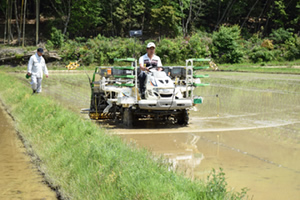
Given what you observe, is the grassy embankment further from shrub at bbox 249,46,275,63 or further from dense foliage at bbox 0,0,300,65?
dense foliage at bbox 0,0,300,65

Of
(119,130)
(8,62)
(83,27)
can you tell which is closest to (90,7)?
(83,27)

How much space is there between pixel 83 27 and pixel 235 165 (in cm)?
5277

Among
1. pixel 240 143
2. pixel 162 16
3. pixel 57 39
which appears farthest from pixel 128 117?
pixel 162 16

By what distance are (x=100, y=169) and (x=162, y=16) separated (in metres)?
50.2

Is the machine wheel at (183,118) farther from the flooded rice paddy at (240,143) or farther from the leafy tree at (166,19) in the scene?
the leafy tree at (166,19)

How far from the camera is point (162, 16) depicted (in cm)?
5462

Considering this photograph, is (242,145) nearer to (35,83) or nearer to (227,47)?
(35,83)

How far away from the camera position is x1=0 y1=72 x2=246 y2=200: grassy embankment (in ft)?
15.5

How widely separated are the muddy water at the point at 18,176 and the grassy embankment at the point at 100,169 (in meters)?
0.17

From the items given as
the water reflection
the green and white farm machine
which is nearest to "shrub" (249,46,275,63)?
the water reflection

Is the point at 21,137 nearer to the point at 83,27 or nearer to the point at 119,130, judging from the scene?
the point at 119,130

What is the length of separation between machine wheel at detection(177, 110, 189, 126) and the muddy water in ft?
14.3

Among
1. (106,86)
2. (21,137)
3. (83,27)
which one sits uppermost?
(83,27)

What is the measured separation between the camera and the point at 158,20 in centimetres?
5547
